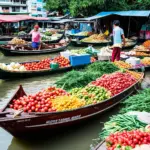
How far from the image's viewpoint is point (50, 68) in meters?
12.4

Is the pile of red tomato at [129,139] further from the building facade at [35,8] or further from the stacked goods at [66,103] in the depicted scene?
the building facade at [35,8]

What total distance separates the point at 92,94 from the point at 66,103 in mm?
1012

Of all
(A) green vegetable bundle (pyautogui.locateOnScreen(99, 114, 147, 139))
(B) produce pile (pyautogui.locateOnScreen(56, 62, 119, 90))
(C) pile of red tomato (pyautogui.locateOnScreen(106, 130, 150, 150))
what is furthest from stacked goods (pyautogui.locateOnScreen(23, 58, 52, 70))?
(C) pile of red tomato (pyautogui.locateOnScreen(106, 130, 150, 150))

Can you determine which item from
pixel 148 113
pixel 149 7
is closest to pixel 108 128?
pixel 148 113

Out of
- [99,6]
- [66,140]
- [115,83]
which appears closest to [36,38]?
[115,83]

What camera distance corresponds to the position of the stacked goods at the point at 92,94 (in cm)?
716

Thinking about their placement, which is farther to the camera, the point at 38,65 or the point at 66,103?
the point at 38,65

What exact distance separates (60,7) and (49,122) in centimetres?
2968

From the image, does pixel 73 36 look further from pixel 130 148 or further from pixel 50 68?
pixel 130 148

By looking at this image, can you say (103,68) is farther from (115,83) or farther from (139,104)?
(139,104)

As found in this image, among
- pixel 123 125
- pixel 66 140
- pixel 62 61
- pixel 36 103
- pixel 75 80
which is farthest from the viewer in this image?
pixel 62 61

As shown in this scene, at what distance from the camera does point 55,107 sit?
6410 millimetres

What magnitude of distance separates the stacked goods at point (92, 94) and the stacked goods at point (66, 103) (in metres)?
0.30

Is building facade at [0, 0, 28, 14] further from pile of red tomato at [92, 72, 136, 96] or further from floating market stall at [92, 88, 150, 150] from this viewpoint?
floating market stall at [92, 88, 150, 150]
